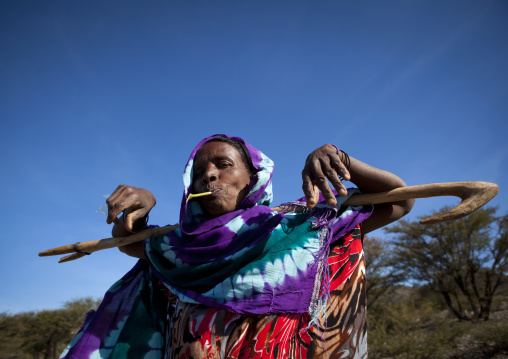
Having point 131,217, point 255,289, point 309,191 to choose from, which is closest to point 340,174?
point 309,191

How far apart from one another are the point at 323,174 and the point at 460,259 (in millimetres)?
22241

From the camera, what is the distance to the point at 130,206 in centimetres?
237

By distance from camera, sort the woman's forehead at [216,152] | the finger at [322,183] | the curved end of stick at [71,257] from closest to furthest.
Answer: the finger at [322,183]
the woman's forehead at [216,152]
the curved end of stick at [71,257]

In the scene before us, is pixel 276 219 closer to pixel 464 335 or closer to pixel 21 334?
pixel 464 335

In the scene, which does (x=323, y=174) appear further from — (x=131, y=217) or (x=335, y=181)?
(x=131, y=217)

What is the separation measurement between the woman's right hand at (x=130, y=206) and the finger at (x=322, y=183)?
1.27m

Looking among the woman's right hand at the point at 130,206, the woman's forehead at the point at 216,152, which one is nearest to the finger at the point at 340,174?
the woman's forehead at the point at 216,152

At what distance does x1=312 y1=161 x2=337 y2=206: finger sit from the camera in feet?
5.31

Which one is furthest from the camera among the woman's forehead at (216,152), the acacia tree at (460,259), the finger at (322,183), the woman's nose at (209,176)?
the acacia tree at (460,259)

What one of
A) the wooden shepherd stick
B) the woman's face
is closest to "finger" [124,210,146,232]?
the wooden shepherd stick

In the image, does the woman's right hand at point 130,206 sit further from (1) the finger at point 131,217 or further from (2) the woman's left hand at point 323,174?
(2) the woman's left hand at point 323,174

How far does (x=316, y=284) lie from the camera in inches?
71.6

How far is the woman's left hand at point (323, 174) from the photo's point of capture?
1.65m

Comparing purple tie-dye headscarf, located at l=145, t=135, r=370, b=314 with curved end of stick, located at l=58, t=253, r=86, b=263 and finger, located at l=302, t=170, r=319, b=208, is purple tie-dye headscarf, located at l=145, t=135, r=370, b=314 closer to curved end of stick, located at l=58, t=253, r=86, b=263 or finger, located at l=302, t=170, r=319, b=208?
finger, located at l=302, t=170, r=319, b=208
